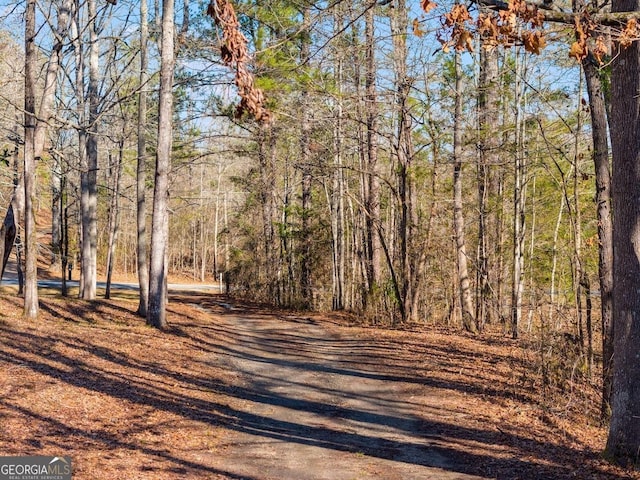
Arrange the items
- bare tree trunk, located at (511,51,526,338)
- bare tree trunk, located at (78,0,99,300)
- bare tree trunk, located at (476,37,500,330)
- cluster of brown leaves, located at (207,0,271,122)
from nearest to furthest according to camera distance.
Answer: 1. cluster of brown leaves, located at (207,0,271,122)
2. bare tree trunk, located at (511,51,526,338)
3. bare tree trunk, located at (476,37,500,330)
4. bare tree trunk, located at (78,0,99,300)

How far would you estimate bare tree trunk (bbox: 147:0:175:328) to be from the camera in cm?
1438

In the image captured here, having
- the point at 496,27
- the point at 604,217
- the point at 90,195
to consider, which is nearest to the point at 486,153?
the point at 604,217

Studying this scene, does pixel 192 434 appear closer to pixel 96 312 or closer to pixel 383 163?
pixel 96 312

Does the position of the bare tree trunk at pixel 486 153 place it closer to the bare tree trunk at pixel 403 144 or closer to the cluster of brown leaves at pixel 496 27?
the bare tree trunk at pixel 403 144

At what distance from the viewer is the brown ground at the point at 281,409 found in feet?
20.1

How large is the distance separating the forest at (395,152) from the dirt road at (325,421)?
7.29 feet

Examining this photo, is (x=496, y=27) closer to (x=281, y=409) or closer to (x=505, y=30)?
(x=505, y=30)

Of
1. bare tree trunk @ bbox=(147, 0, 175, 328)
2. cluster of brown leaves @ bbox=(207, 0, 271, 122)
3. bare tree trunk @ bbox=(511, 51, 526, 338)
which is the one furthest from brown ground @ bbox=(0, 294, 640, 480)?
cluster of brown leaves @ bbox=(207, 0, 271, 122)

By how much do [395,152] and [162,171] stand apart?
8274mm

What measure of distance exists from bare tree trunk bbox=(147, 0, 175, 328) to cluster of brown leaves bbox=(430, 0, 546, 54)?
10.9 meters

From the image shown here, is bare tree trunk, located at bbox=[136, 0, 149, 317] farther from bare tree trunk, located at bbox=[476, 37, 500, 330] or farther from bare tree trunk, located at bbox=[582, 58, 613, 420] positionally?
bare tree trunk, located at bbox=[582, 58, 613, 420]

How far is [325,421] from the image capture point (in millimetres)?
8016

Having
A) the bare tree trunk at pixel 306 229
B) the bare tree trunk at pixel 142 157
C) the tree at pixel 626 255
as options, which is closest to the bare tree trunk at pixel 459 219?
the bare tree trunk at pixel 306 229

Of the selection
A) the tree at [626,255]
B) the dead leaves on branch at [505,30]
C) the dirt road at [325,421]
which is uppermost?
the dead leaves on branch at [505,30]
